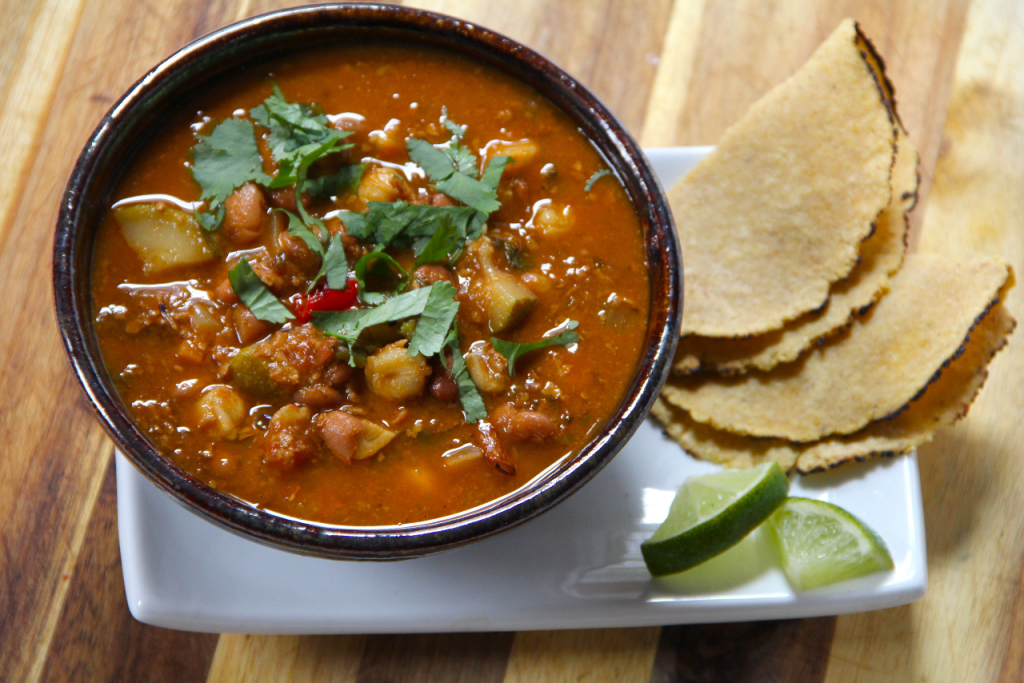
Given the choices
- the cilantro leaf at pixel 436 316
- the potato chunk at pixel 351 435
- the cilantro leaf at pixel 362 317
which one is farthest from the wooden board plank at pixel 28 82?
the cilantro leaf at pixel 436 316

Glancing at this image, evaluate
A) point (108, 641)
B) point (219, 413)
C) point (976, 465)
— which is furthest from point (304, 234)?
point (976, 465)

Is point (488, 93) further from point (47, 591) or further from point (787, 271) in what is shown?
point (47, 591)

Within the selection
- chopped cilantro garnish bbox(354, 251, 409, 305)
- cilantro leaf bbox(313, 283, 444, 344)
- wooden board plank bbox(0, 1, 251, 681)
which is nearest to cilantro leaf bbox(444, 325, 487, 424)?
cilantro leaf bbox(313, 283, 444, 344)

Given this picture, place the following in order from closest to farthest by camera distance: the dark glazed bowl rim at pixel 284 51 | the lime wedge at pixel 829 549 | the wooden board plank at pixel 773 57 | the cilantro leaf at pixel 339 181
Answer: the dark glazed bowl rim at pixel 284 51 < the cilantro leaf at pixel 339 181 < the lime wedge at pixel 829 549 < the wooden board plank at pixel 773 57

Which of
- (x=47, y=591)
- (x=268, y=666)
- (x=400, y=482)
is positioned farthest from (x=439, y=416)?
(x=47, y=591)

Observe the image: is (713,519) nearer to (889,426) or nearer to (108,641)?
(889,426)

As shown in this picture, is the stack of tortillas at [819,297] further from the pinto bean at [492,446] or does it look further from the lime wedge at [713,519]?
the pinto bean at [492,446]

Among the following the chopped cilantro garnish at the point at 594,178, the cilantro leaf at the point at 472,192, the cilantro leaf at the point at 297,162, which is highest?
the chopped cilantro garnish at the point at 594,178
